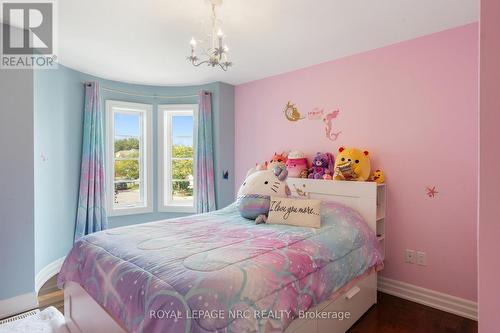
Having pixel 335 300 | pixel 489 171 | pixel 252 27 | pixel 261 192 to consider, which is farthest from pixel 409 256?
pixel 252 27

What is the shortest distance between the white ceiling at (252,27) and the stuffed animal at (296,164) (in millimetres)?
1051

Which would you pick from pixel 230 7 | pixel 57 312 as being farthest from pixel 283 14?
pixel 57 312

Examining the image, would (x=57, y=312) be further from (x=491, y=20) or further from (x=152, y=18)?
(x=491, y=20)

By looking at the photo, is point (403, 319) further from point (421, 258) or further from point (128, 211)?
point (128, 211)

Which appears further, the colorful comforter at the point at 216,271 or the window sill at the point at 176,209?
the window sill at the point at 176,209

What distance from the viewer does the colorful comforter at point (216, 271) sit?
3.74 ft

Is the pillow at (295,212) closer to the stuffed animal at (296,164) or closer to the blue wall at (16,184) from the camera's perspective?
the stuffed animal at (296,164)

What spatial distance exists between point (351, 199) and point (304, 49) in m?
1.55

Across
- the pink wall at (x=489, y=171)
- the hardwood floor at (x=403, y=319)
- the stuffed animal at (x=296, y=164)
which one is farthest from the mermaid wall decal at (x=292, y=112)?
the pink wall at (x=489, y=171)

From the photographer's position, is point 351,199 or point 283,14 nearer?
point 283,14

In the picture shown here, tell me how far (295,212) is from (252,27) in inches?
62.3

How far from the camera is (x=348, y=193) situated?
2.57m

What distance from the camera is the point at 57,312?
7.18 feet

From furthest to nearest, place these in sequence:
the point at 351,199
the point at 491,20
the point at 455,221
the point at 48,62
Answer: the point at 48,62, the point at 351,199, the point at 455,221, the point at 491,20
